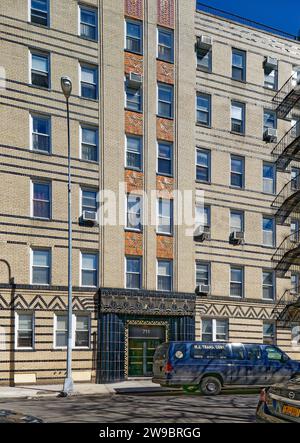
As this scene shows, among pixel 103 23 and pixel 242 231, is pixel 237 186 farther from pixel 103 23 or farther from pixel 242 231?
pixel 103 23

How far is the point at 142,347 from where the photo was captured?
91.9 feet

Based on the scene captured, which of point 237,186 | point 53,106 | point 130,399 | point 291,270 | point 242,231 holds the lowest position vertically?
point 130,399

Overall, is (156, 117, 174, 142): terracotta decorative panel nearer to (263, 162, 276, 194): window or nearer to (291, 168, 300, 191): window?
(263, 162, 276, 194): window

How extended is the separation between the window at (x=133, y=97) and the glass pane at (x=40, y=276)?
31.9ft

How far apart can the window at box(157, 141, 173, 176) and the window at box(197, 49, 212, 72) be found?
538 centimetres

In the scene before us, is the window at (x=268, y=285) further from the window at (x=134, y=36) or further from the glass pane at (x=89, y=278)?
the window at (x=134, y=36)

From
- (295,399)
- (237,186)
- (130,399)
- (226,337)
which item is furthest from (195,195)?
(295,399)

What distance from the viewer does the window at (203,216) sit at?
3027 cm

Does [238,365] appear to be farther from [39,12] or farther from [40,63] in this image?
[39,12]

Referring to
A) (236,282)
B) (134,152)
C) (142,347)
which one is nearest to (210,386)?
(142,347)

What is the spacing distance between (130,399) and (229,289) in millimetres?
12581

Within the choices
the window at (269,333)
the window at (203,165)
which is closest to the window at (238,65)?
the window at (203,165)

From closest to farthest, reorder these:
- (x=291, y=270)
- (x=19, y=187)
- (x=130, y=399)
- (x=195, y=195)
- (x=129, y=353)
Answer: (x=130, y=399)
(x=19, y=187)
(x=129, y=353)
(x=195, y=195)
(x=291, y=270)

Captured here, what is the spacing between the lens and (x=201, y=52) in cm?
3164
